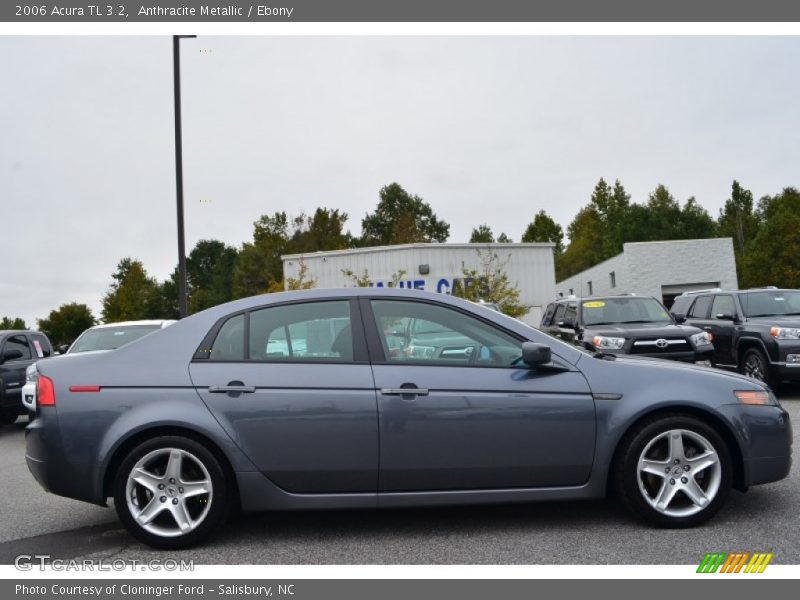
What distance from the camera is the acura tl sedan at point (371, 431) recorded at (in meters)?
4.51

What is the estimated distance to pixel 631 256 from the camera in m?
42.3

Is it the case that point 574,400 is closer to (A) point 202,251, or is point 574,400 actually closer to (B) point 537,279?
(B) point 537,279

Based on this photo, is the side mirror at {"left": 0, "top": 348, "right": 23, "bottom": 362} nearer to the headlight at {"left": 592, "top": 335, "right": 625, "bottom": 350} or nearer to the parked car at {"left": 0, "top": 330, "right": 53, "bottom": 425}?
the parked car at {"left": 0, "top": 330, "right": 53, "bottom": 425}

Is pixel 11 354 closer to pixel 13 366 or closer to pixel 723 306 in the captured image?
pixel 13 366

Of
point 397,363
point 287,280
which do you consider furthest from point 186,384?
point 287,280

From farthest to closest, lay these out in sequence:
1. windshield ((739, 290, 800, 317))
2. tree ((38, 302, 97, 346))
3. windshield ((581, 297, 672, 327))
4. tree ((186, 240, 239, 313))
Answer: tree ((38, 302, 97, 346))
tree ((186, 240, 239, 313))
windshield ((581, 297, 672, 327))
windshield ((739, 290, 800, 317))

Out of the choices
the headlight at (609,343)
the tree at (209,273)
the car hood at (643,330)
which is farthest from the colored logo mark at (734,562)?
the tree at (209,273)

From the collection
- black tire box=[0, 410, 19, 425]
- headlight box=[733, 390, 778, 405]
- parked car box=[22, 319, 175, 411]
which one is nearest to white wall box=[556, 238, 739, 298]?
parked car box=[22, 319, 175, 411]

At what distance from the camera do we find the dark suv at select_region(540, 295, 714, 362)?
1110cm

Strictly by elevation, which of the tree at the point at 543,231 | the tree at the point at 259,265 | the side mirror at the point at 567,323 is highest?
the tree at the point at 543,231

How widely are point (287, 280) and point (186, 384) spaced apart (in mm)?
25624

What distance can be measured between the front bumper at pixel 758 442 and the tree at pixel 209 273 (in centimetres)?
7951

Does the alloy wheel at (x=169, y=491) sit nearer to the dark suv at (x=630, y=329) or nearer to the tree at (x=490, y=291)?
the dark suv at (x=630, y=329)

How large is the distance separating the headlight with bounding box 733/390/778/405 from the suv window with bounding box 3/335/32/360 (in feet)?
37.5
